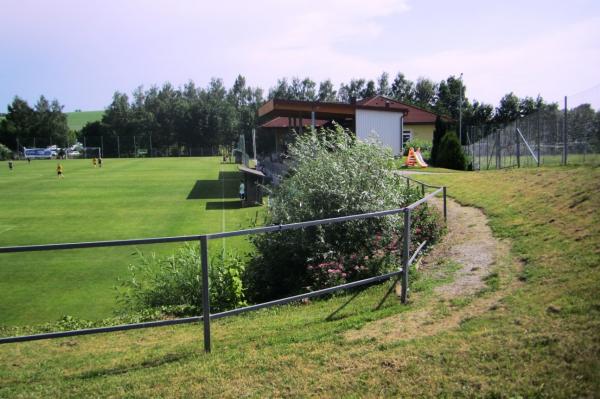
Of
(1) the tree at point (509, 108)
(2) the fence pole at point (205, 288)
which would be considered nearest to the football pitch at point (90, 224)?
(2) the fence pole at point (205, 288)

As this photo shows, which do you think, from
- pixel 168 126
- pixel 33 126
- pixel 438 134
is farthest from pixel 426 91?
pixel 33 126

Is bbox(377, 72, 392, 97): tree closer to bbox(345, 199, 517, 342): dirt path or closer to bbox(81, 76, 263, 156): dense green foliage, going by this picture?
bbox(81, 76, 263, 156): dense green foliage

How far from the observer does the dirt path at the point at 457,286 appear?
5199mm

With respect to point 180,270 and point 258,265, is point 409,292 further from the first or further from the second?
point 180,270

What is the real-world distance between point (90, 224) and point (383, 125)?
17751 millimetres

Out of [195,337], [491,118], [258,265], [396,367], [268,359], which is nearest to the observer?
[396,367]

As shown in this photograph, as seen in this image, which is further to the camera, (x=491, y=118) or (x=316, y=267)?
(x=491, y=118)

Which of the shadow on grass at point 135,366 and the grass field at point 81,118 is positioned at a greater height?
the grass field at point 81,118

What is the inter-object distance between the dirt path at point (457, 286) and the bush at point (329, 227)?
2.87 ft

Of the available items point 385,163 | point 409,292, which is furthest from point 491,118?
point 409,292

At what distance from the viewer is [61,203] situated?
29.8 m

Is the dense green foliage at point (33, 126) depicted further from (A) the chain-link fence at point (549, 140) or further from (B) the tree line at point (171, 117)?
(A) the chain-link fence at point (549, 140)

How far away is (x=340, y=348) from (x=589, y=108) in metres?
15.9

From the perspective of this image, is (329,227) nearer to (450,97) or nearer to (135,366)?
(135,366)
